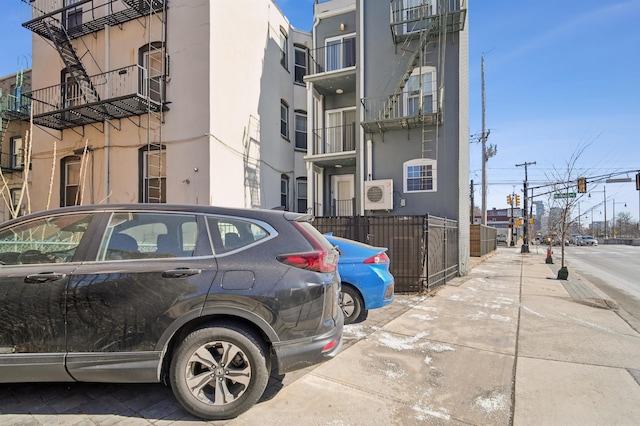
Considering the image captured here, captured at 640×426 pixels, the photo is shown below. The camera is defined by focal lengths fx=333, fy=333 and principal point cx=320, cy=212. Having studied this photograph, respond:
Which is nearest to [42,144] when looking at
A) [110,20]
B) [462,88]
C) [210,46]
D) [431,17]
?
[110,20]

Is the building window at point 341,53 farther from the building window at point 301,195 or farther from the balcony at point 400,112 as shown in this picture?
the building window at point 301,195

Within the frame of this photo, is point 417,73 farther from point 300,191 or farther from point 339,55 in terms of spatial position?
point 300,191

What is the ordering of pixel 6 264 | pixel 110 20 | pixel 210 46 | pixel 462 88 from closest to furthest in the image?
pixel 6 264, pixel 210 46, pixel 110 20, pixel 462 88

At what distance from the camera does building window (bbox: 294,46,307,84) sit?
54.9ft

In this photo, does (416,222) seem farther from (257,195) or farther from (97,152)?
(97,152)

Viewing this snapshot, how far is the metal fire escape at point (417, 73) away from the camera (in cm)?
1180

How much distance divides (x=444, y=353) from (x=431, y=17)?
37.6 ft

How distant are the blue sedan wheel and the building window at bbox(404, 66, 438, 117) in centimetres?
868

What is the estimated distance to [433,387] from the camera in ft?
11.2

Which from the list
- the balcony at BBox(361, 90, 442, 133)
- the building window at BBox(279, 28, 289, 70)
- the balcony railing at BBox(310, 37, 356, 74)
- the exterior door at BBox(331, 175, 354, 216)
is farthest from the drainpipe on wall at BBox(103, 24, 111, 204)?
the balcony at BBox(361, 90, 442, 133)

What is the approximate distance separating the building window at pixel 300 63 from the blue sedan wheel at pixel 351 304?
13.7 meters

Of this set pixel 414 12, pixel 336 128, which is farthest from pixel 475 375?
pixel 414 12

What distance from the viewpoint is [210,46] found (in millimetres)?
10477

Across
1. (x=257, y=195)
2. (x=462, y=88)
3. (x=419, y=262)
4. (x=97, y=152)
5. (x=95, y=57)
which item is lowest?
(x=419, y=262)
